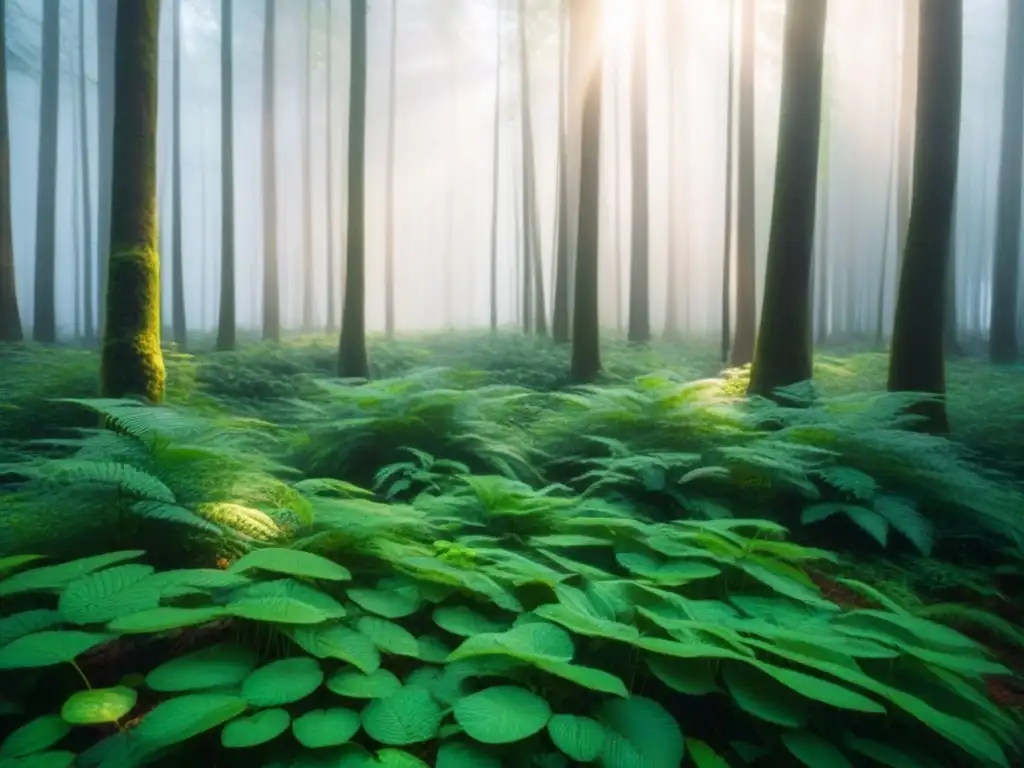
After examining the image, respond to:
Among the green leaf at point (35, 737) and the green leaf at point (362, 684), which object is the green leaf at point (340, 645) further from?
the green leaf at point (35, 737)

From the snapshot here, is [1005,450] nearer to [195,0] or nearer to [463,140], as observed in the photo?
[195,0]

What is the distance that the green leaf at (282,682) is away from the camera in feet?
6.25

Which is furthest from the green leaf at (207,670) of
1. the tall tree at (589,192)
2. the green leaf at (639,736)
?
the tall tree at (589,192)

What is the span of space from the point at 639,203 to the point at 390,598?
1853 cm

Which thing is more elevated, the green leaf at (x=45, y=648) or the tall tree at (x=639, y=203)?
the tall tree at (x=639, y=203)

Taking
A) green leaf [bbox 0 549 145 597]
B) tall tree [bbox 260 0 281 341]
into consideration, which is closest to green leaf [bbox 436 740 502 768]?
green leaf [bbox 0 549 145 597]

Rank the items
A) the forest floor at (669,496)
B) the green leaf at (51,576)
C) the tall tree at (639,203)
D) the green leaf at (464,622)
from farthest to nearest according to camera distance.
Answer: the tall tree at (639,203), the green leaf at (464,622), the forest floor at (669,496), the green leaf at (51,576)

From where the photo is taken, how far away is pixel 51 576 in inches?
88.7

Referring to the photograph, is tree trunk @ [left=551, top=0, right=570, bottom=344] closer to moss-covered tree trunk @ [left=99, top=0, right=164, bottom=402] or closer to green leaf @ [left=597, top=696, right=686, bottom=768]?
moss-covered tree trunk @ [left=99, top=0, right=164, bottom=402]

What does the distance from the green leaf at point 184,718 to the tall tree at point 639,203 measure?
1760cm

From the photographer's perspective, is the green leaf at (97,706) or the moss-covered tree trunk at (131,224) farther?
the moss-covered tree trunk at (131,224)

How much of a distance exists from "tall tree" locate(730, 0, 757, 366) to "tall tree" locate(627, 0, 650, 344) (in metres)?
4.22

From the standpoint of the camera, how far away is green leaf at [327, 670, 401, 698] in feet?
6.51

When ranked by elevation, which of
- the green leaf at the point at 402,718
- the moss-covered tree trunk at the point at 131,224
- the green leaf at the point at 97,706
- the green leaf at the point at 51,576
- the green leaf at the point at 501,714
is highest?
the moss-covered tree trunk at the point at 131,224
